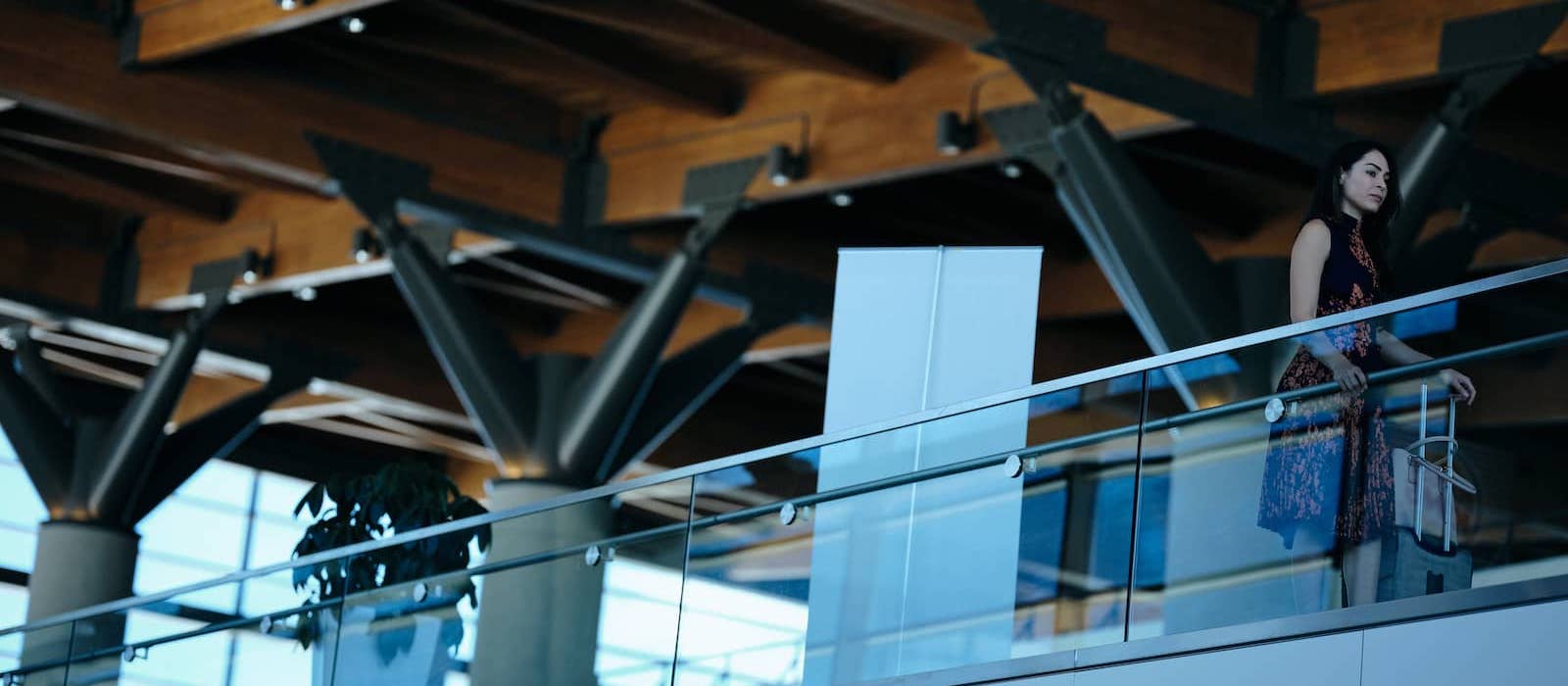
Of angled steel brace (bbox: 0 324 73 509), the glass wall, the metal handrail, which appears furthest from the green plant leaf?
angled steel brace (bbox: 0 324 73 509)

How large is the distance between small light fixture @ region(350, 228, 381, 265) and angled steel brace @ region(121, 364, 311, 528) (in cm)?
375

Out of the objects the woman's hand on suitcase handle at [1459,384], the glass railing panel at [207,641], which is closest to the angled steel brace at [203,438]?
the glass railing panel at [207,641]

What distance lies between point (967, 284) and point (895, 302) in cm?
34

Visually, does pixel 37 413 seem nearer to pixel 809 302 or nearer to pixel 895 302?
pixel 809 302

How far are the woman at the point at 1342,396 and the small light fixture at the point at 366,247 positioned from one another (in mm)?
12680

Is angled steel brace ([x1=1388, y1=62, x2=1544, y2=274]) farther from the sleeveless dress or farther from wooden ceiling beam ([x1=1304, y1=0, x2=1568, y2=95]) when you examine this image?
the sleeveless dress

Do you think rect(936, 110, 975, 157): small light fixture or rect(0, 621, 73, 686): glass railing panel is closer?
rect(0, 621, 73, 686): glass railing panel

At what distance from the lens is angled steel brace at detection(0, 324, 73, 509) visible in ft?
70.3

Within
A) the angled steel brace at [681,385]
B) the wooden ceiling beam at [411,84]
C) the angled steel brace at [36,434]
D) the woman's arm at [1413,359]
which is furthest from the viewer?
the angled steel brace at [36,434]

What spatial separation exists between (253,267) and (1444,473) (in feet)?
48.6

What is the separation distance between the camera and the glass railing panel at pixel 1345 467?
20.2 ft

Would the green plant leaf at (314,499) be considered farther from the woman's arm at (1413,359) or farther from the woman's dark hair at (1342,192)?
the woman's arm at (1413,359)

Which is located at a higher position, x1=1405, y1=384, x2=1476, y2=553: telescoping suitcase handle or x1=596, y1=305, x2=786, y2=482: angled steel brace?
x1=596, y1=305, x2=786, y2=482: angled steel brace

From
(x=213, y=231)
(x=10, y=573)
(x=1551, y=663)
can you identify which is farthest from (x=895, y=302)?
(x=10, y=573)
